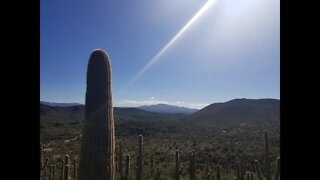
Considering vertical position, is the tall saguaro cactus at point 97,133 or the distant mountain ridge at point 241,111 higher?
the tall saguaro cactus at point 97,133

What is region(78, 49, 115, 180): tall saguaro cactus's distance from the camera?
7316mm

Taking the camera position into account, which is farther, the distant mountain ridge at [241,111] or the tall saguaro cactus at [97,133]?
the distant mountain ridge at [241,111]

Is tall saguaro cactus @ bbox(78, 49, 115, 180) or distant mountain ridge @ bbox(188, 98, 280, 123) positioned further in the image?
distant mountain ridge @ bbox(188, 98, 280, 123)

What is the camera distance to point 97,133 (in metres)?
7.30

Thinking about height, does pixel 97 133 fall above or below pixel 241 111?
above

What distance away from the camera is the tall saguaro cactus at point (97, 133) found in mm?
7316

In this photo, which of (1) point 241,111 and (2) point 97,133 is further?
(1) point 241,111

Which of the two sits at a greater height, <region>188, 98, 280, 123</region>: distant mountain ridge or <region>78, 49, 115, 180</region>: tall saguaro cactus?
<region>78, 49, 115, 180</region>: tall saguaro cactus
